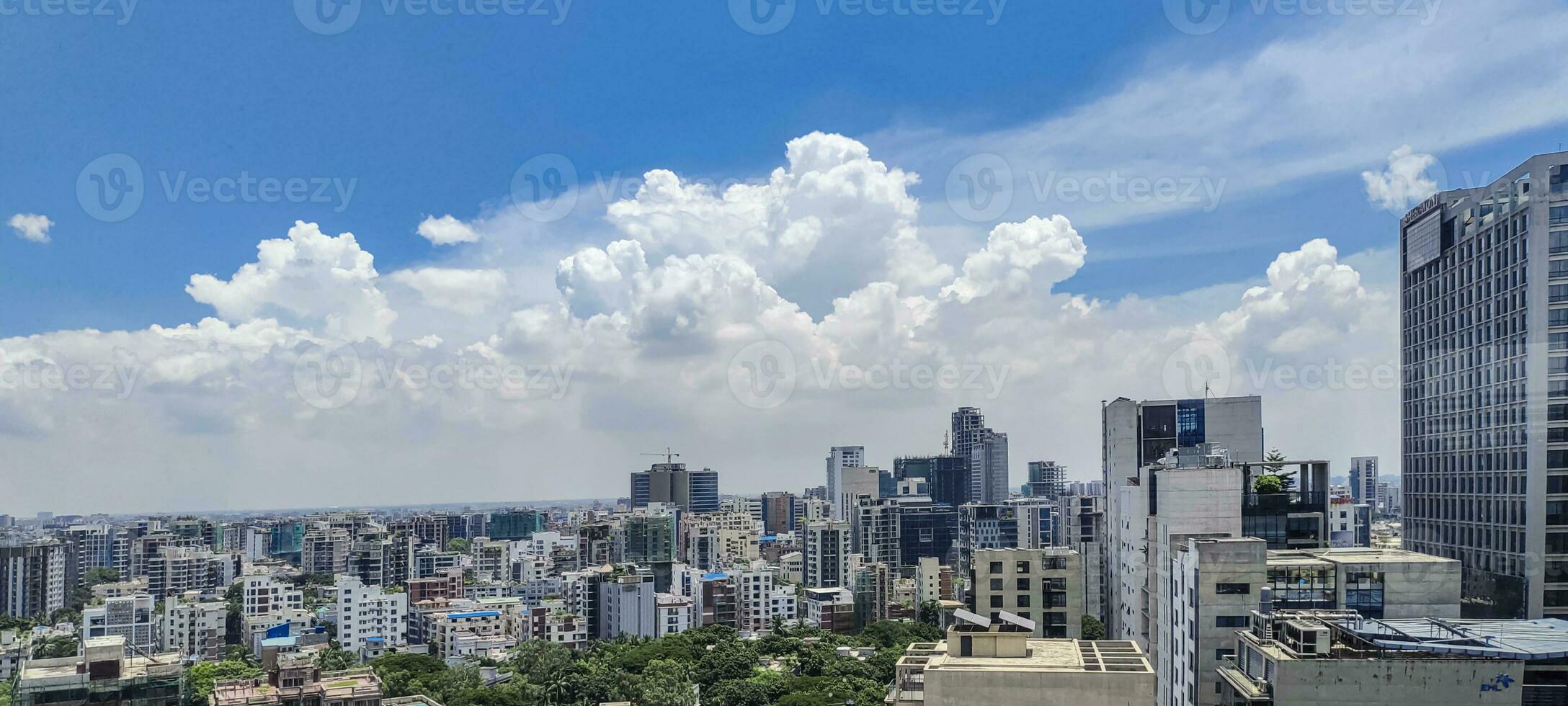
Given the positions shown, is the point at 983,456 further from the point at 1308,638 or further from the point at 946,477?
the point at 1308,638

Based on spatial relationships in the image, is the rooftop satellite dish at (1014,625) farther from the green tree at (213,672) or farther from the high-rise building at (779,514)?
the high-rise building at (779,514)

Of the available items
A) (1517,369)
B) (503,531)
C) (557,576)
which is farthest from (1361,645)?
(503,531)

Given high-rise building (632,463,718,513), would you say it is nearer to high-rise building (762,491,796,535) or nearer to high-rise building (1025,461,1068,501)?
high-rise building (762,491,796,535)

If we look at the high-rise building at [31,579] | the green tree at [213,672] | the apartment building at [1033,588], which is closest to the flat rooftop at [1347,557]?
the apartment building at [1033,588]

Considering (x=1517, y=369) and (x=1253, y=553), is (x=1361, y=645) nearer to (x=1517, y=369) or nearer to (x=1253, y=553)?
(x=1253, y=553)

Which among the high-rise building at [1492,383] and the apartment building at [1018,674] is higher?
the high-rise building at [1492,383]

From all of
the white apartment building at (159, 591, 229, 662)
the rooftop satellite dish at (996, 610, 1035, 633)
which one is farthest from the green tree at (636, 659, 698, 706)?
the white apartment building at (159, 591, 229, 662)
